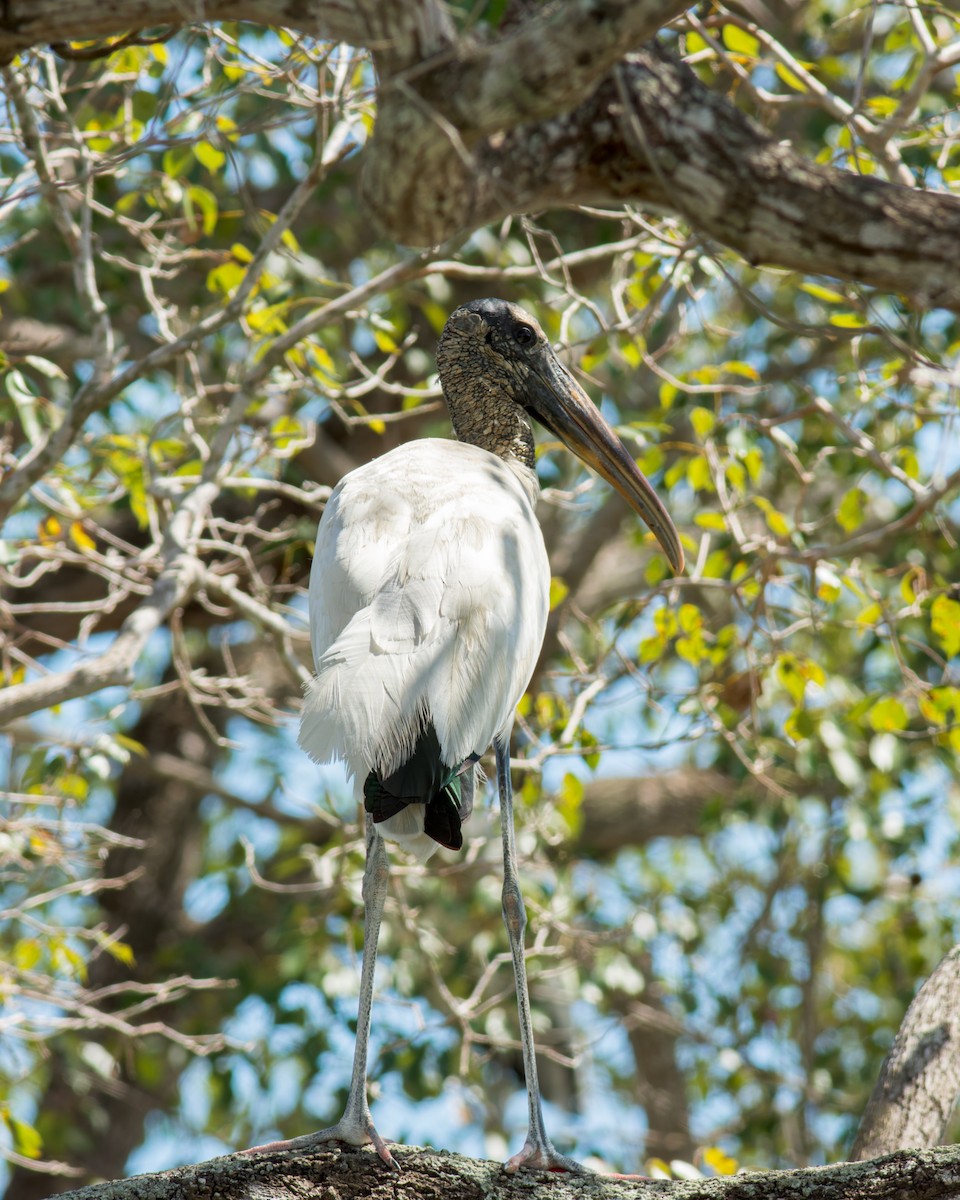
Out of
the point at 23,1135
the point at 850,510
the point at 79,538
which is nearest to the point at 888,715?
the point at 850,510

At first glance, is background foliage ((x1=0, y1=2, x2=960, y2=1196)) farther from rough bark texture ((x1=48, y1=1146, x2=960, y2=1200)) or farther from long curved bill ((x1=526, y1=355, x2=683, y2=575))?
rough bark texture ((x1=48, y1=1146, x2=960, y2=1200))

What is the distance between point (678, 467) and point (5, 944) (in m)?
4.21

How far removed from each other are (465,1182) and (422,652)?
3.66 feet

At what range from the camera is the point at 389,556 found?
363cm

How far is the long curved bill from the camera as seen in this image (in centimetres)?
455

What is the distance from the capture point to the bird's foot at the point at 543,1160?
346 cm

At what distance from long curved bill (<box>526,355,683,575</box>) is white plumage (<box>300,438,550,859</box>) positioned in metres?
0.61

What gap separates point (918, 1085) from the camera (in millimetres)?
3688

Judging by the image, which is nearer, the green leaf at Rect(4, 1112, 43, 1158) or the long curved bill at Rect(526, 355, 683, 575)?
the long curved bill at Rect(526, 355, 683, 575)

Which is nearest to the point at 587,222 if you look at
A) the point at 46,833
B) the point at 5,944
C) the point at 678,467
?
the point at 678,467

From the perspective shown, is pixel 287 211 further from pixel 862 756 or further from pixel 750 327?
pixel 750 327

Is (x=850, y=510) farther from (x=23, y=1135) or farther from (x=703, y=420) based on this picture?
(x=23, y=1135)

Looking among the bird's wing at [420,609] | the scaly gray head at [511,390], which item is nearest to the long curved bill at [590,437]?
the scaly gray head at [511,390]

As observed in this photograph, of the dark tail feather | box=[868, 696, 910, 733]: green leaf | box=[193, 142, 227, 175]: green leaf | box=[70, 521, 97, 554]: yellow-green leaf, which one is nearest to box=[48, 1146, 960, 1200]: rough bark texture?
the dark tail feather
